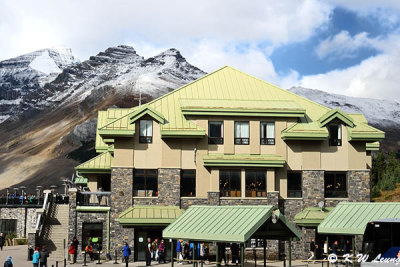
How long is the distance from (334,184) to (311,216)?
12.1 ft

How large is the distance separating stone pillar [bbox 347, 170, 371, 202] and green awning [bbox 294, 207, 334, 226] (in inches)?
92.6

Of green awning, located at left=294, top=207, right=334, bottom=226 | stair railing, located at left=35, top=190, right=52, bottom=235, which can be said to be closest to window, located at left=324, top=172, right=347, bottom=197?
green awning, located at left=294, top=207, right=334, bottom=226

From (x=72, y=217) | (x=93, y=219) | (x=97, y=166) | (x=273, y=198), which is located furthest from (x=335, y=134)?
(x=72, y=217)

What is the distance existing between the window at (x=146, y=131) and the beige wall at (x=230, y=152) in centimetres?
30

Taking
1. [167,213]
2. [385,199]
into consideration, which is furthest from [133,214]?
[385,199]

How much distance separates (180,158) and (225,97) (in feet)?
21.8

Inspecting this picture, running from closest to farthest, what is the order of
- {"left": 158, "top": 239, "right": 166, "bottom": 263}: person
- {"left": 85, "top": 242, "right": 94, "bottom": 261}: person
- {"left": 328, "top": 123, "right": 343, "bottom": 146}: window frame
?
1. {"left": 158, "top": 239, "right": 166, "bottom": 263}: person
2. {"left": 85, "top": 242, "right": 94, "bottom": 261}: person
3. {"left": 328, "top": 123, "right": 343, "bottom": 146}: window frame

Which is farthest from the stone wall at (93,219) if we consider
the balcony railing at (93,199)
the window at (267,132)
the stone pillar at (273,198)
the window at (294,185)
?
the window at (294,185)

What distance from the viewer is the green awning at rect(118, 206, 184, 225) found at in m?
44.0

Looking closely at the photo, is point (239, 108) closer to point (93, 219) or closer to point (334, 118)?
point (334, 118)

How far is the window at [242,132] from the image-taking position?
4759cm

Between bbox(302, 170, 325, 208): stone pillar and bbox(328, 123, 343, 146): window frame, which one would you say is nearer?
bbox(302, 170, 325, 208): stone pillar

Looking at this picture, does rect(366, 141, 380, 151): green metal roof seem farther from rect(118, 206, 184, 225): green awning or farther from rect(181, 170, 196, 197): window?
rect(118, 206, 184, 225): green awning

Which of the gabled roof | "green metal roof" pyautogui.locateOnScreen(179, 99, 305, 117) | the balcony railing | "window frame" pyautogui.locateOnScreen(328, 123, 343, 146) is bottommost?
the balcony railing
